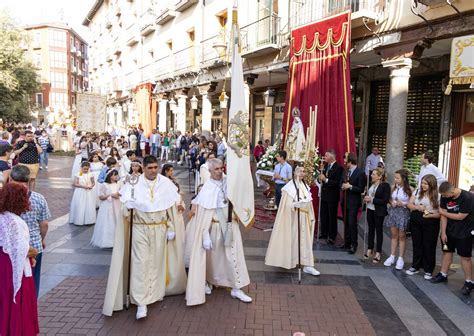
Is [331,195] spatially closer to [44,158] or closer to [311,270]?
[311,270]

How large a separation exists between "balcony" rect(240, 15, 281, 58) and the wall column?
190 inches

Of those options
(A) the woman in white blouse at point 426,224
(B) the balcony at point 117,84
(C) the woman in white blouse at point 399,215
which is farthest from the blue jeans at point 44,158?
(B) the balcony at point 117,84

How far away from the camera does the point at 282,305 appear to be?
16.7ft

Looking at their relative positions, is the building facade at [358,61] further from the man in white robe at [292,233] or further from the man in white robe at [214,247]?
the man in white robe at [214,247]

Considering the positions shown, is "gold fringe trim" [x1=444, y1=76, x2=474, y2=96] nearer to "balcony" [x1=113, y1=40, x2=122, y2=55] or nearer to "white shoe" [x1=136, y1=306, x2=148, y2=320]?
"white shoe" [x1=136, y1=306, x2=148, y2=320]

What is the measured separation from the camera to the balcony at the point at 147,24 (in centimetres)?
2688

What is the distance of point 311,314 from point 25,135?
10011 millimetres

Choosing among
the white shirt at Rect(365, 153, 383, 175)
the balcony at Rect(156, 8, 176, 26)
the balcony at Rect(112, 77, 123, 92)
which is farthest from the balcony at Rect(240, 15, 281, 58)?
the balcony at Rect(112, 77, 123, 92)

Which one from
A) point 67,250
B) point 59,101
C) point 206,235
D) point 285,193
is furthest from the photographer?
point 59,101

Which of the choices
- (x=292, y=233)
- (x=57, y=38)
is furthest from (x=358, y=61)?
(x=57, y=38)

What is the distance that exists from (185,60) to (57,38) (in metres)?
43.4

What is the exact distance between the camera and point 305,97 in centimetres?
A: 1100

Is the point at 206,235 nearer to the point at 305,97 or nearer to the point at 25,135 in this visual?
the point at 305,97

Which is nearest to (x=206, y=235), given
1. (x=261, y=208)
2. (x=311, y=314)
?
(x=311, y=314)
